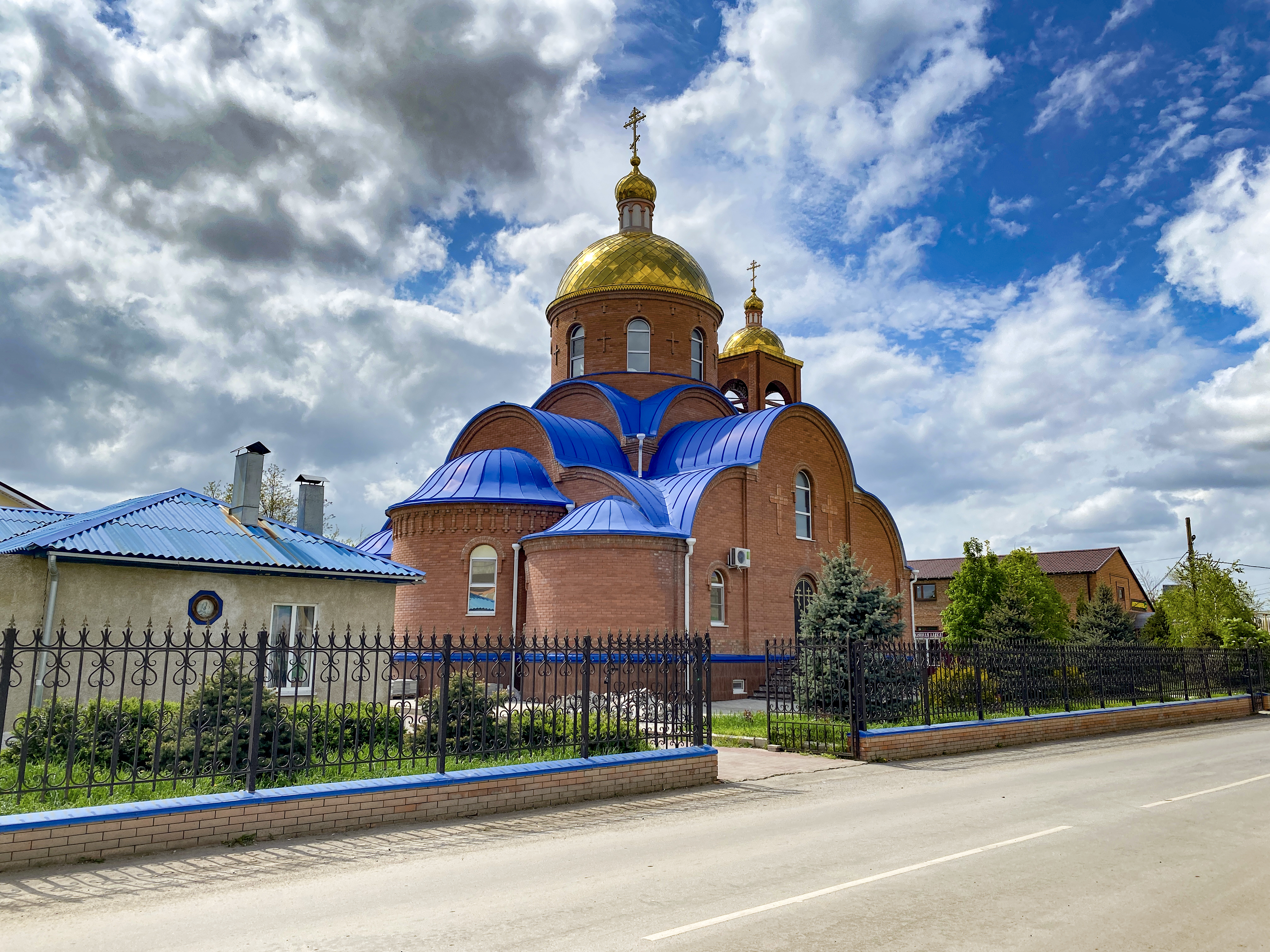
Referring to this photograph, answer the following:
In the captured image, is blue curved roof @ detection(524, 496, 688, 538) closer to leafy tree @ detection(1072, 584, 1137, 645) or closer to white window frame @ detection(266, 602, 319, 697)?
white window frame @ detection(266, 602, 319, 697)

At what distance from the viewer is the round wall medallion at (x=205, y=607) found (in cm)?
1226

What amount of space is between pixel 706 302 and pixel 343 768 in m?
21.2

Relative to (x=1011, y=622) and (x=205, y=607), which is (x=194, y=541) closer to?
(x=205, y=607)

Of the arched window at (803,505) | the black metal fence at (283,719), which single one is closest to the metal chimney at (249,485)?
the black metal fence at (283,719)

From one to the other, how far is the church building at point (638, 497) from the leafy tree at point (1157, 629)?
32.1 ft

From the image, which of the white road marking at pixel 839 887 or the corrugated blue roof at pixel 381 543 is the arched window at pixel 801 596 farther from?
the white road marking at pixel 839 887

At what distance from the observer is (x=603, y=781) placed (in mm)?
8664

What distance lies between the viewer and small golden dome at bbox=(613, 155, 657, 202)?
94.5ft

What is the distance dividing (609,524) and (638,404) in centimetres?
740

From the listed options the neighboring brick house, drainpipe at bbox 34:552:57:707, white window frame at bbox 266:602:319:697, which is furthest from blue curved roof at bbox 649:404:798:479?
the neighboring brick house

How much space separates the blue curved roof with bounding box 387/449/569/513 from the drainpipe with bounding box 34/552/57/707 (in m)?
9.48

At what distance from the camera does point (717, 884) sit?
562 centimetres

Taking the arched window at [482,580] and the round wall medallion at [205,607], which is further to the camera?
the arched window at [482,580]

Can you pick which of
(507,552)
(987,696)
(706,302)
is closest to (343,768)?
(987,696)
